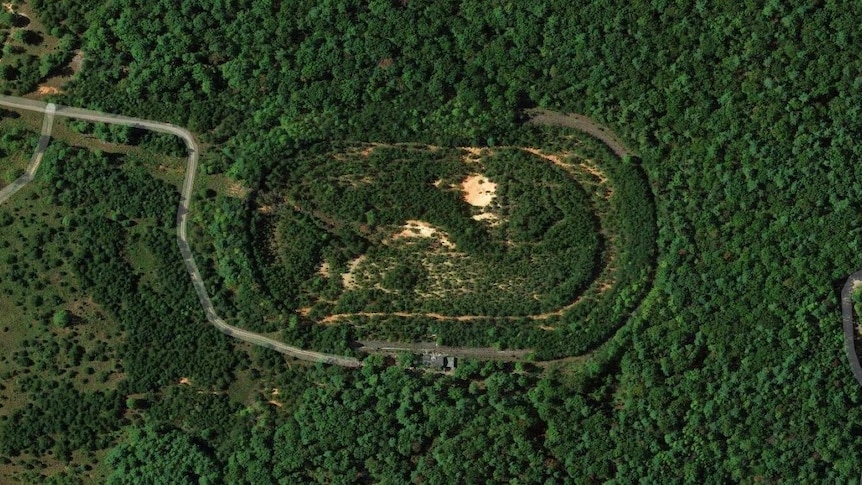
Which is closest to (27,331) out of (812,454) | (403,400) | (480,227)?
(403,400)

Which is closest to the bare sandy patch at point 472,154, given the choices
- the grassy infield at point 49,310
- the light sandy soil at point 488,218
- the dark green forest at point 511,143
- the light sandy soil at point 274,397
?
the dark green forest at point 511,143

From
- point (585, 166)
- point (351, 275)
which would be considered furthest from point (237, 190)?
point (585, 166)

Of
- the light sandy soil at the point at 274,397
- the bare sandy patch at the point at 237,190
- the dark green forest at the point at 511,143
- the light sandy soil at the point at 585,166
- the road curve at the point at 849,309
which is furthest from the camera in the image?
the bare sandy patch at the point at 237,190

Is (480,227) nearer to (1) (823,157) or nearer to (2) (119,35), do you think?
(1) (823,157)

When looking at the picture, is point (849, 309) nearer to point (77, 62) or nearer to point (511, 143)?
point (511, 143)

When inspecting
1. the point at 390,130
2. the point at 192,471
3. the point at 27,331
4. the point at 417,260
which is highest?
the point at 390,130

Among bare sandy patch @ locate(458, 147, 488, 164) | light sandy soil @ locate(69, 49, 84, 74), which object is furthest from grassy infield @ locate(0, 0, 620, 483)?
bare sandy patch @ locate(458, 147, 488, 164)

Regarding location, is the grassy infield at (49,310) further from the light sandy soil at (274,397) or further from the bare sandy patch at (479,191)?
the bare sandy patch at (479,191)
